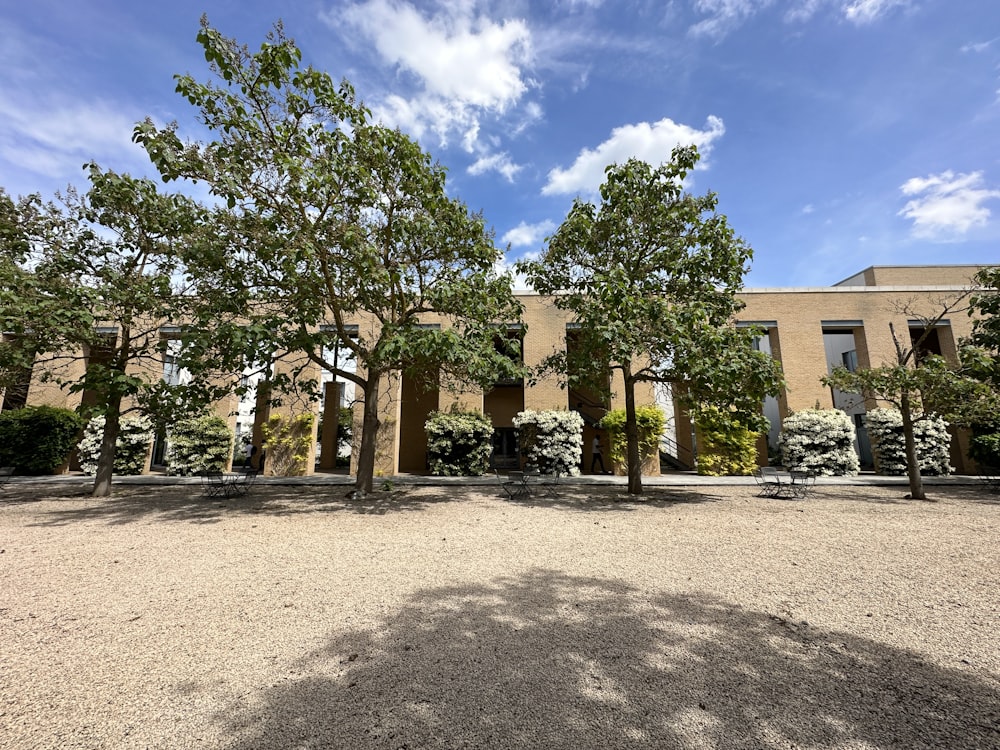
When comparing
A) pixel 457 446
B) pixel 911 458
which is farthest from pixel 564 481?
pixel 911 458

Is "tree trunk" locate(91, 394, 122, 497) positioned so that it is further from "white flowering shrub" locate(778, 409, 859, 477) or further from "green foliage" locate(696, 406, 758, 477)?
"white flowering shrub" locate(778, 409, 859, 477)

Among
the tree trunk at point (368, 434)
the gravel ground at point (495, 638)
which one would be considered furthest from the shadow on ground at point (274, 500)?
the gravel ground at point (495, 638)

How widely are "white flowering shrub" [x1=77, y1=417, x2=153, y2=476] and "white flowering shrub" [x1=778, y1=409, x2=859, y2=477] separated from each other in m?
23.3

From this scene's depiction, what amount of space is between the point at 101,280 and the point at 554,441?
1352 centimetres

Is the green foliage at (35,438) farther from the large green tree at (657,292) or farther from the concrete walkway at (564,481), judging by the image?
the large green tree at (657,292)

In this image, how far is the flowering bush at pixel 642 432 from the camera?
16.1 metres

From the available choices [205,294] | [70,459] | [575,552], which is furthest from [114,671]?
[70,459]

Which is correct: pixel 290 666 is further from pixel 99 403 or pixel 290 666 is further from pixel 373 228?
pixel 99 403

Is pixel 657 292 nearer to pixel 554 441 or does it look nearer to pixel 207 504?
pixel 554 441

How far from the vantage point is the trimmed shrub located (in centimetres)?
1603

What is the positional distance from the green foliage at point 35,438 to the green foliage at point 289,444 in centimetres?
639

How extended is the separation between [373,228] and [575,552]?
774 cm

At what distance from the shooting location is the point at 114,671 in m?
3.24

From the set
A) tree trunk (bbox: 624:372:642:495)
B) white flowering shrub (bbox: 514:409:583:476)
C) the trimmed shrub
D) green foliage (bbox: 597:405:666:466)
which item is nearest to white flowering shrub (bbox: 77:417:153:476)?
the trimmed shrub
